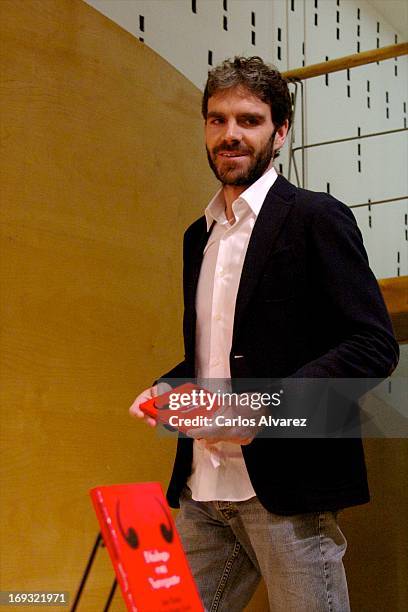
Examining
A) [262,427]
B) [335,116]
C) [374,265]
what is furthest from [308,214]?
[374,265]

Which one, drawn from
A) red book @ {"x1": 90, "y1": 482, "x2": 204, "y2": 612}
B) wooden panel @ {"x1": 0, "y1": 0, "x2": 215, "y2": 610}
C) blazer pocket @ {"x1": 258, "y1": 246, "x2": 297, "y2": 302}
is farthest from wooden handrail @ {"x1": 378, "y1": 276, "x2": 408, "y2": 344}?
red book @ {"x1": 90, "y1": 482, "x2": 204, "y2": 612}

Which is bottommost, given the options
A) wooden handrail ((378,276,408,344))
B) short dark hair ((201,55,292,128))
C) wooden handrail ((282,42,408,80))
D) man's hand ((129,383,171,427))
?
man's hand ((129,383,171,427))

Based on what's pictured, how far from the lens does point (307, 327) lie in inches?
51.4

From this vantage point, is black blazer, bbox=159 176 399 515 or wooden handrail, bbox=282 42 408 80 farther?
wooden handrail, bbox=282 42 408 80

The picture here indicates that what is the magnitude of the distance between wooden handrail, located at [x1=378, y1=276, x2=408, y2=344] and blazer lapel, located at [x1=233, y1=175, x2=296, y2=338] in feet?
3.51

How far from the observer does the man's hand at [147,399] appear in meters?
1.24

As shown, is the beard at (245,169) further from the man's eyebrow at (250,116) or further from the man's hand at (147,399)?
the man's hand at (147,399)

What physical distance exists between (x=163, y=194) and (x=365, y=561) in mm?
1005

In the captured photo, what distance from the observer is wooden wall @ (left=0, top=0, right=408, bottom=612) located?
180 cm

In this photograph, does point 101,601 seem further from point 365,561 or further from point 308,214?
point 308,214

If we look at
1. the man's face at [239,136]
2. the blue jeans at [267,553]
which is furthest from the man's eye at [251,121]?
the blue jeans at [267,553]

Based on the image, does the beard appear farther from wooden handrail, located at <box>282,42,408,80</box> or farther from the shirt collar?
wooden handrail, located at <box>282,42,408,80</box>

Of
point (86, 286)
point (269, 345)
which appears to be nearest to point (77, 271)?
point (86, 286)

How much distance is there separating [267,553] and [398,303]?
1254 mm
